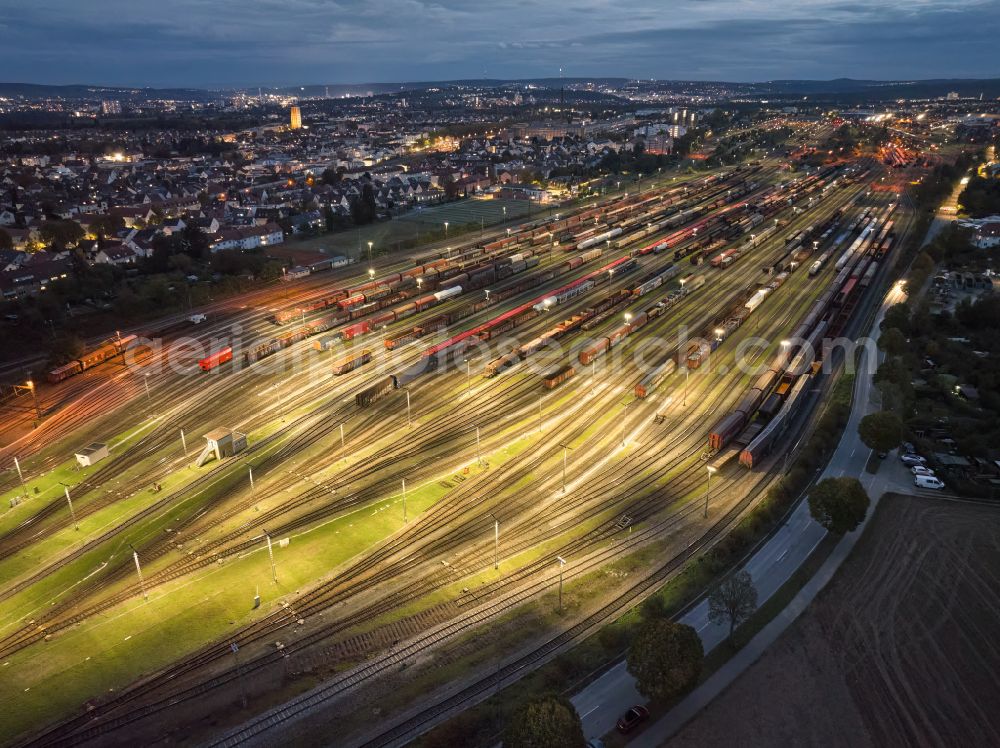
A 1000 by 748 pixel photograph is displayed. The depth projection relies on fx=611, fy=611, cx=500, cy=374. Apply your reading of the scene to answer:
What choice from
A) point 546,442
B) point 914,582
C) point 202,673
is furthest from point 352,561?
point 914,582

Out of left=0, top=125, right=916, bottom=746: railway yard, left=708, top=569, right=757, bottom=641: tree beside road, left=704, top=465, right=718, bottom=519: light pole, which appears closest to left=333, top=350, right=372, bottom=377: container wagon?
left=0, top=125, right=916, bottom=746: railway yard

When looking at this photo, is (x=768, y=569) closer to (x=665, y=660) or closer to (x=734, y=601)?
(x=734, y=601)

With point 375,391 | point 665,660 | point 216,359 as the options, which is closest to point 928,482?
point 665,660

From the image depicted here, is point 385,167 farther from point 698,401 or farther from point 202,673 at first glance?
point 202,673

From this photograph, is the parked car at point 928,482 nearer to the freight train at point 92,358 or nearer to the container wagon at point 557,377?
the container wagon at point 557,377

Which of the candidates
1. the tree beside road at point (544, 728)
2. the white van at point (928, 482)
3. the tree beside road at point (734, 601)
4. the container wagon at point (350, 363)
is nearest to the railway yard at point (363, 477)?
the container wagon at point (350, 363)

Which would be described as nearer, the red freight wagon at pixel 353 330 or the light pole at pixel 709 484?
the light pole at pixel 709 484
